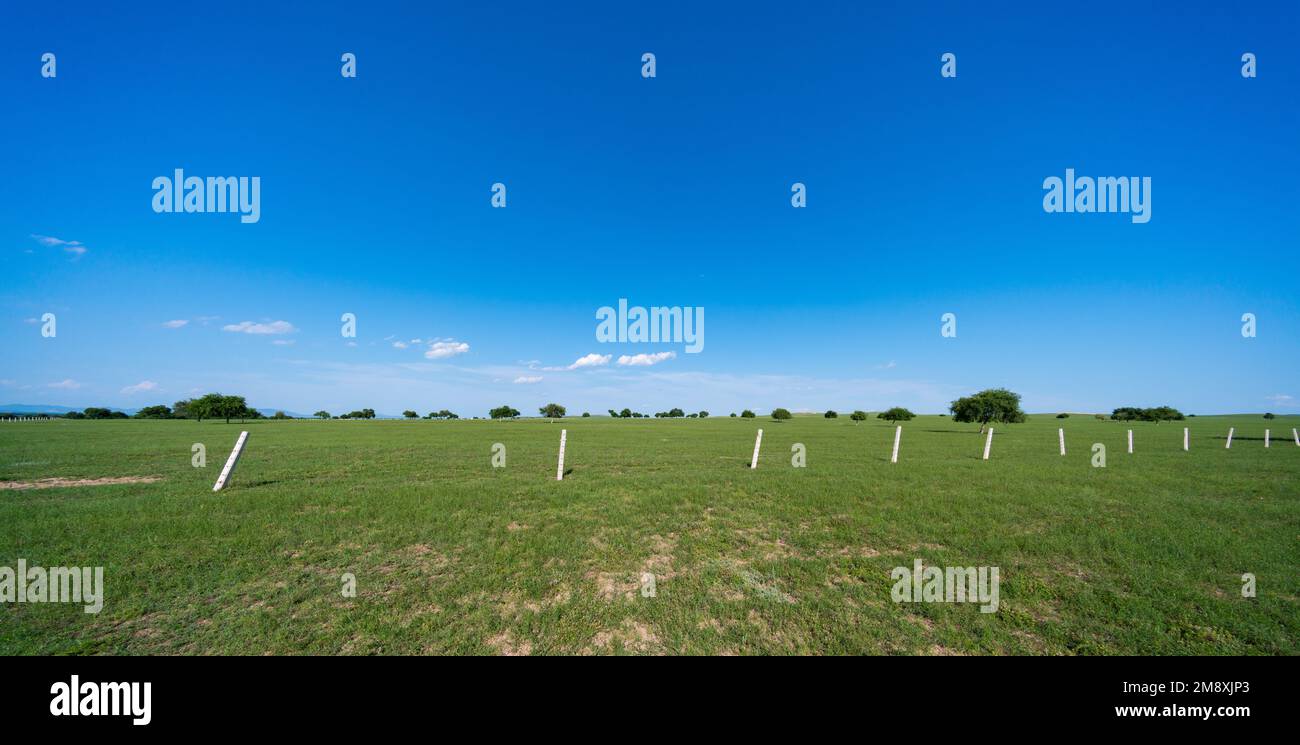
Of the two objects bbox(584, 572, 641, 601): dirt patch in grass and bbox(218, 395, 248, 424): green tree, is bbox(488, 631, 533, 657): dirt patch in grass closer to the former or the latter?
bbox(584, 572, 641, 601): dirt patch in grass

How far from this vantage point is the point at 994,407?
56094 mm

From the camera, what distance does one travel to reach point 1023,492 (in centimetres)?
1361

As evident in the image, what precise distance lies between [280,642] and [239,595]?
2019mm

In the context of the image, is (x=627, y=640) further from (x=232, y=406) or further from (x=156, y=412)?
(x=156, y=412)

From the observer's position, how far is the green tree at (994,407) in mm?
55594

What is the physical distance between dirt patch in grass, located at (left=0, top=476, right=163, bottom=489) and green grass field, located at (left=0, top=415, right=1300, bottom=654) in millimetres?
926

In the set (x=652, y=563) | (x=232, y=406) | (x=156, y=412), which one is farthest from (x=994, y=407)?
(x=156, y=412)

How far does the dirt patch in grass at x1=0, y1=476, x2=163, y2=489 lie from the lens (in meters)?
14.4

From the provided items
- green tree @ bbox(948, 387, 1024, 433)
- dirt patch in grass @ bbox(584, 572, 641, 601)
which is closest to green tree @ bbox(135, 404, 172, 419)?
dirt patch in grass @ bbox(584, 572, 641, 601)

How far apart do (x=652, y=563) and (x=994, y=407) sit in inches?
2654

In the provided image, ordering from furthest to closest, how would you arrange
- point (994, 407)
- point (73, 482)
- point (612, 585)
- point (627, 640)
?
point (994, 407), point (73, 482), point (612, 585), point (627, 640)

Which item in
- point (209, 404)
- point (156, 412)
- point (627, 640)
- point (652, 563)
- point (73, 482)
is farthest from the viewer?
point (156, 412)

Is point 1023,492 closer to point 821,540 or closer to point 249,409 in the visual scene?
point 821,540
